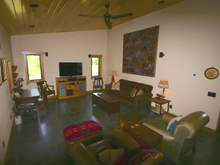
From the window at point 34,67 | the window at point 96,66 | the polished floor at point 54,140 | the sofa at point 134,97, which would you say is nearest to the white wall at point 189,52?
the sofa at point 134,97

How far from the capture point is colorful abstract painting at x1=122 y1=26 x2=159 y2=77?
14.5 ft

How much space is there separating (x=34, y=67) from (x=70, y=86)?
5.65 ft

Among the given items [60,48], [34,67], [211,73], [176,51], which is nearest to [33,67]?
[34,67]

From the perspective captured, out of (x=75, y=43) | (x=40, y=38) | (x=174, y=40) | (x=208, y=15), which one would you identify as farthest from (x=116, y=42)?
(x=208, y=15)

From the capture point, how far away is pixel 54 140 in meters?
2.84

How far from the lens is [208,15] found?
3027 mm

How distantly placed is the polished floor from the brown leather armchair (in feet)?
2.35

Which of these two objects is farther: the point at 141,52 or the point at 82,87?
the point at 82,87

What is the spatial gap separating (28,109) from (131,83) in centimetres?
387

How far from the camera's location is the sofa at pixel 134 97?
4.17m

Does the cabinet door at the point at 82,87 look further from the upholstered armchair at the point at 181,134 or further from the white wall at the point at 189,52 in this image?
the upholstered armchair at the point at 181,134

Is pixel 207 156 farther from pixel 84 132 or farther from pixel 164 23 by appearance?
pixel 164 23

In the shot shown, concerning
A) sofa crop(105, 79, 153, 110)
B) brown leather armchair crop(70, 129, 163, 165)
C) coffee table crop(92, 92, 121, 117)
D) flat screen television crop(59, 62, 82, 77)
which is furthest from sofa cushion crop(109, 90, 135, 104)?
brown leather armchair crop(70, 129, 163, 165)

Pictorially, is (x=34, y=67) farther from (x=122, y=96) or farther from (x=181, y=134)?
(x=181, y=134)
